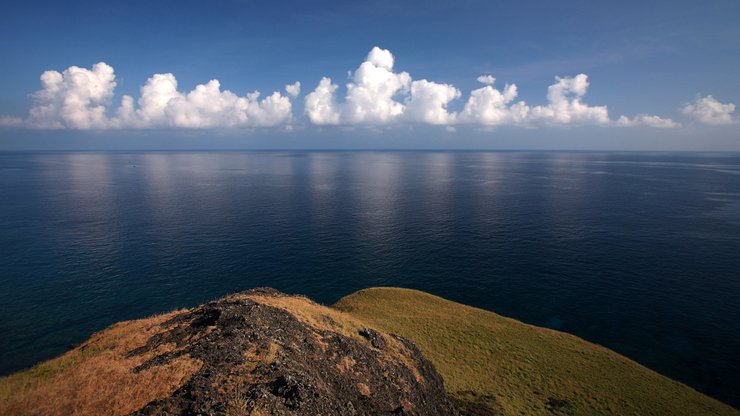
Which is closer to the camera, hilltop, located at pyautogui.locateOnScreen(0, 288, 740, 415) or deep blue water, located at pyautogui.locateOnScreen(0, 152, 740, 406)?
hilltop, located at pyautogui.locateOnScreen(0, 288, 740, 415)

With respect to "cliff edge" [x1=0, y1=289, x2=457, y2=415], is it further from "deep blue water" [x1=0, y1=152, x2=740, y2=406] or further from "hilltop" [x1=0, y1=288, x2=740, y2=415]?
"deep blue water" [x1=0, y1=152, x2=740, y2=406]

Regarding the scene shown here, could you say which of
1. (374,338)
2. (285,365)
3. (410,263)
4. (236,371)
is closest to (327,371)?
(285,365)

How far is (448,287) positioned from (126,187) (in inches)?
7819

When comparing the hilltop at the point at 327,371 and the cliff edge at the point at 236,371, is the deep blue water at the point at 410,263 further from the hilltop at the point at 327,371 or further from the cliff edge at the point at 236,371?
the cliff edge at the point at 236,371

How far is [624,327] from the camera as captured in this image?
2285 inches

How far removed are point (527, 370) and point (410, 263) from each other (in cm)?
4317

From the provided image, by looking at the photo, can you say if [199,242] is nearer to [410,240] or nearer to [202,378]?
[410,240]

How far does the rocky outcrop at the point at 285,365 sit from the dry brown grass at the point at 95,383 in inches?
31.8

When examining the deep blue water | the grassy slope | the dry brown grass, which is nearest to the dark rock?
the grassy slope

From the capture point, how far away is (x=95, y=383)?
2341 centimetres

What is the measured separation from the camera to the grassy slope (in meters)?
37.7

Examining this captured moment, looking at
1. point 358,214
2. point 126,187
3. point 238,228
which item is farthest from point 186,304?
point 126,187

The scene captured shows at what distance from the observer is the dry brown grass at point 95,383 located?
69.8 ft

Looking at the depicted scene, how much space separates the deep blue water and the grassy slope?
736cm
